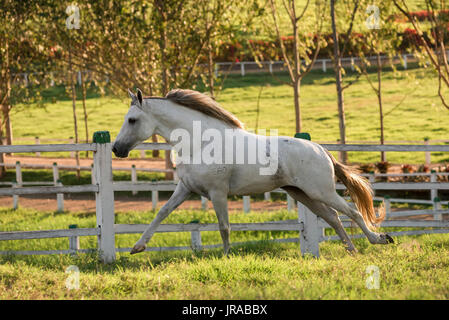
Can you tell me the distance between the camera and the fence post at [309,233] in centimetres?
787

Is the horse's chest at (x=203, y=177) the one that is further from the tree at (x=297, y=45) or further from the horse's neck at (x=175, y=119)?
the tree at (x=297, y=45)

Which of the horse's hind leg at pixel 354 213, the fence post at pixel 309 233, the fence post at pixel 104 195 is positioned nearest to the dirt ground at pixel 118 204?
the fence post at pixel 309 233

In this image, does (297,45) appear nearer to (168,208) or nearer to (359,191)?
(359,191)

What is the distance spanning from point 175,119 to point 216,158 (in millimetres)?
606

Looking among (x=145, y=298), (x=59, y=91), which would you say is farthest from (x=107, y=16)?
(x=59, y=91)

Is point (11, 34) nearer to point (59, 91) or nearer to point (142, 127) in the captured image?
point (142, 127)

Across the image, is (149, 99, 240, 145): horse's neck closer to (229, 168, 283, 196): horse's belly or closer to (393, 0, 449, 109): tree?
(229, 168, 283, 196): horse's belly

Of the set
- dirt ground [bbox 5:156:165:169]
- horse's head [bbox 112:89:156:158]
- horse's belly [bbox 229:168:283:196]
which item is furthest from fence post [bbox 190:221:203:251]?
dirt ground [bbox 5:156:165:169]

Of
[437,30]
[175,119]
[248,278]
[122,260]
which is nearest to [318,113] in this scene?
[437,30]

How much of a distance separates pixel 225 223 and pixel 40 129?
28.5m

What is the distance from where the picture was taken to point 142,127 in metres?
6.44

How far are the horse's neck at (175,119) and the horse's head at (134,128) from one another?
0.39 ft

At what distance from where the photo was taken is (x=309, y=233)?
7.90 metres

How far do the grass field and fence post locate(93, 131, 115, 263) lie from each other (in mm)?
17222
